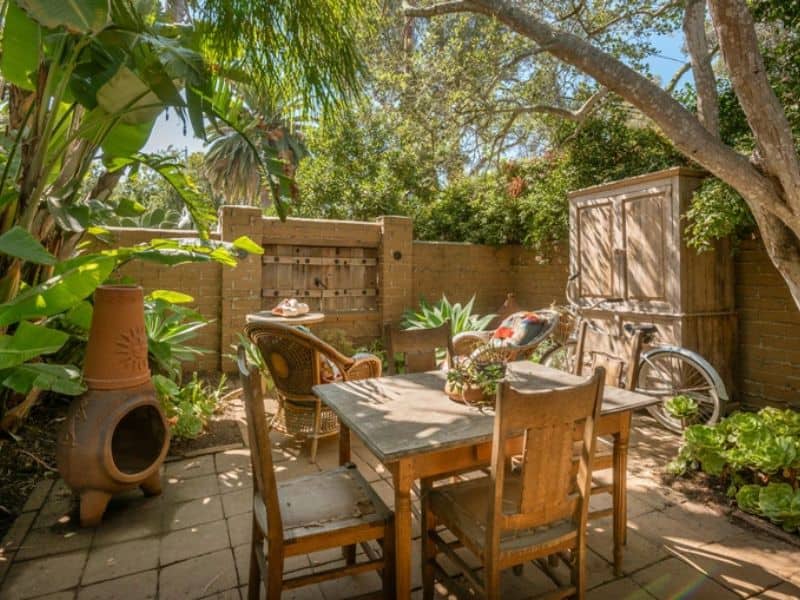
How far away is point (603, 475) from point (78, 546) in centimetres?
295

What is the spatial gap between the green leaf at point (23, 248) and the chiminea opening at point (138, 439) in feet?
3.53

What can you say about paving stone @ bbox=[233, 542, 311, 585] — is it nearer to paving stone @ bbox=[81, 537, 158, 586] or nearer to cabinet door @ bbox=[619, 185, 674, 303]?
paving stone @ bbox=[81, 537, 158, 586]

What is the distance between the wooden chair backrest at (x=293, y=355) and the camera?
296 cm

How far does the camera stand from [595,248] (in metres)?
4.57

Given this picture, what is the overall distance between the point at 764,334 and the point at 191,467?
4661mm

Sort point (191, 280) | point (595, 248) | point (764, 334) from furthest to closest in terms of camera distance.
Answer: point (191, 280) → point (595, 248) → point (764, 334)

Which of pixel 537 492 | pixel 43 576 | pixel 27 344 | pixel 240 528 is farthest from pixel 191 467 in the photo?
pixel 537 492

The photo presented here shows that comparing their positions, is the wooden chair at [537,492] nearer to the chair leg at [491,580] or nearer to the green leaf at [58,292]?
the chair leg at [491,580]

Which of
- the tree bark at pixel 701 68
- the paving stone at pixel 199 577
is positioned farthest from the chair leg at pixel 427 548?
the tree bark at pixel 701 68

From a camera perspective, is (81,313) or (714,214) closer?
(81,313)

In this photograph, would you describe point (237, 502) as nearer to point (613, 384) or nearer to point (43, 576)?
point (43, 576)

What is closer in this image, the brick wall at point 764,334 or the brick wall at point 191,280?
the brick wall at point 764,334

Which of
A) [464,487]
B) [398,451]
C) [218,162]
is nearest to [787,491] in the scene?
[464,487]

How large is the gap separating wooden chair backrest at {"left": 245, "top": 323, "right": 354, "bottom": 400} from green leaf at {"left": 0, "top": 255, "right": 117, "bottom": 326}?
1006 mm
